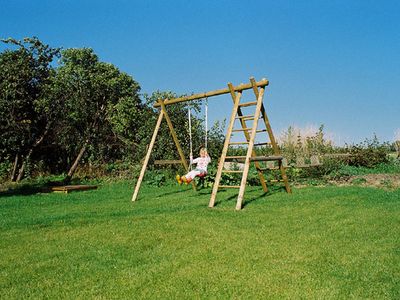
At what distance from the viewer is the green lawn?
3.58 metres

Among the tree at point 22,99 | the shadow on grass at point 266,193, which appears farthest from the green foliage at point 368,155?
the tree at point 22,99

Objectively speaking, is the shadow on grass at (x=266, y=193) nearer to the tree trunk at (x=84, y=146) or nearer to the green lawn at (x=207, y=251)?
the green lawn at (x=207, y=251)

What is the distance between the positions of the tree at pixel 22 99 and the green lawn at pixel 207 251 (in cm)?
836

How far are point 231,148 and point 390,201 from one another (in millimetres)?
9486

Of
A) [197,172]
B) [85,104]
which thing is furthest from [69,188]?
[85,104]

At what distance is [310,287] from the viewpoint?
3529mm

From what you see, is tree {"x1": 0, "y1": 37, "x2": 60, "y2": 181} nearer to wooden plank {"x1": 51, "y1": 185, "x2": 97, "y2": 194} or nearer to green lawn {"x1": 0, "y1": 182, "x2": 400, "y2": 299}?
wooden plank {"x1": 51, "y1": 185, "x2": 97, "y2": 194}

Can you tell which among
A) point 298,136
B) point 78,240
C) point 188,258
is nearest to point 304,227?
point 188,258

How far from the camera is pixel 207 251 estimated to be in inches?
184

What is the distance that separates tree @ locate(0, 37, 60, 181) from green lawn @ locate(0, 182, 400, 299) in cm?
836

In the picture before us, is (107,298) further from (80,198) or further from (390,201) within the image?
(80,198)

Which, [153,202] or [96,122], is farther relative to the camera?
[96,122]

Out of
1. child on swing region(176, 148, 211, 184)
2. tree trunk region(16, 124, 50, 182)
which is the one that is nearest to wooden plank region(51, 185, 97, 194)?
child on swing region(176, 148, 211, 184)

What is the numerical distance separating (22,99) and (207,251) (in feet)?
45.0
